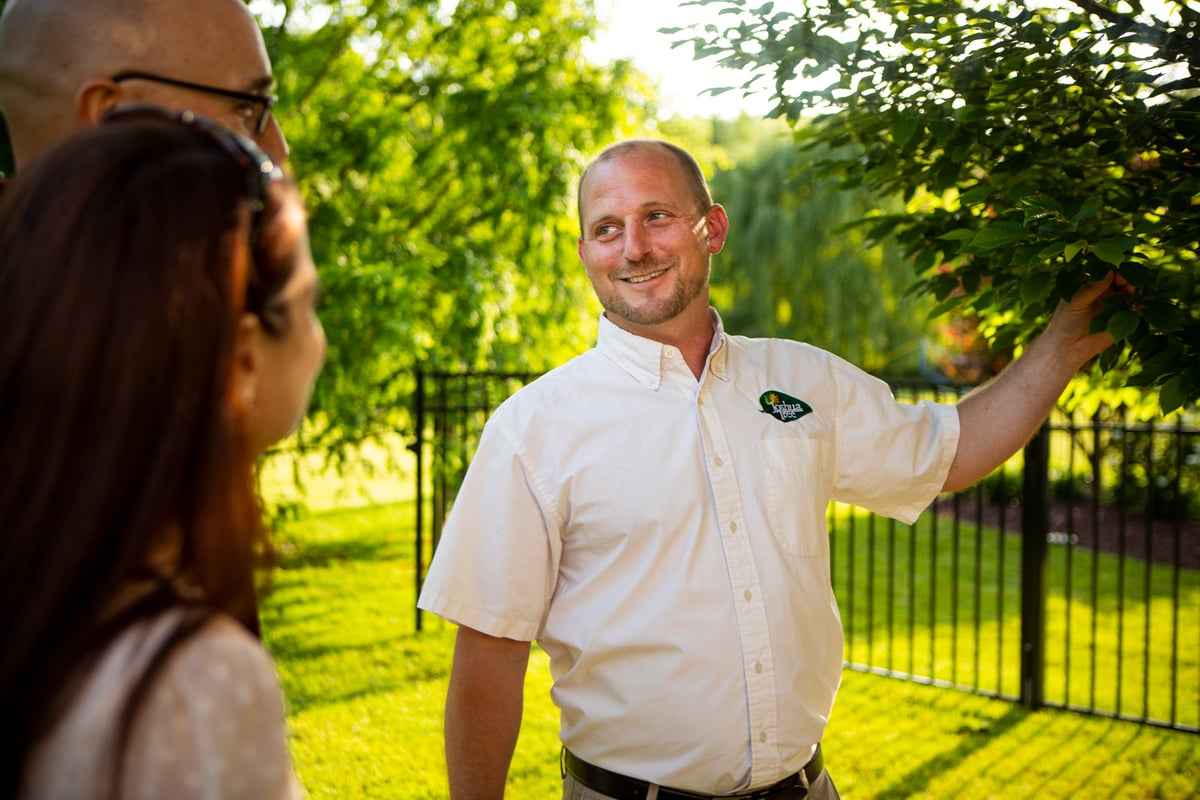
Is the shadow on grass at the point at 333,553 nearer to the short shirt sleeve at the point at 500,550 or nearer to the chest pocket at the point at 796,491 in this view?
the short shirt sleeve at the point at 500,550

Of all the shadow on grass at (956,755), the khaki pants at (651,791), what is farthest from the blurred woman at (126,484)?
the shadow on grass at (956,755)

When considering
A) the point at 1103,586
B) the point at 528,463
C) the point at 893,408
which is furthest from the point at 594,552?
the point at 1103,586

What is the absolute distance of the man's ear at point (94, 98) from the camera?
1.46m

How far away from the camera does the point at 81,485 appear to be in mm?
919

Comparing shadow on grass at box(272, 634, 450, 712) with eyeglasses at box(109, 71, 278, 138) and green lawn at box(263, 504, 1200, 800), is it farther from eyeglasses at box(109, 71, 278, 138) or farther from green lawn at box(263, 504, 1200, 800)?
eyeglasses at box(109, 71, 278, 138)

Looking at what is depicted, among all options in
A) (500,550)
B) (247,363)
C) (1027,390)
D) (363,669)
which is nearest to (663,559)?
(500,550)

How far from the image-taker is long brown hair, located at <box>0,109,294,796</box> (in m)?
0.91

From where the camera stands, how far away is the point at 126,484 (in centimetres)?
93

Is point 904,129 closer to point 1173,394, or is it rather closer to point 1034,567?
point 1173,394

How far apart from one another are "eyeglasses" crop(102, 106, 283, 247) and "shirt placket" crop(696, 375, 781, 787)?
4.63 feet

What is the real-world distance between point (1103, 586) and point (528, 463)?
885 cm

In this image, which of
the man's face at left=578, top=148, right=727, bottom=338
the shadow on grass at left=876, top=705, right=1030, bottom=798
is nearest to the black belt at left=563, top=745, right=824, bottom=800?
the man's face at left=578, top=148, right=727, bottom=338

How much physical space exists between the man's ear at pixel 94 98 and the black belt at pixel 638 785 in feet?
5.24

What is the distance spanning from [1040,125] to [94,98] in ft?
6.89
